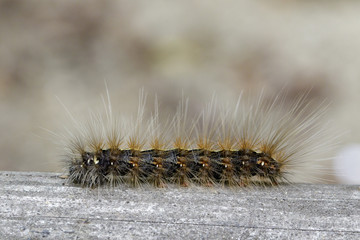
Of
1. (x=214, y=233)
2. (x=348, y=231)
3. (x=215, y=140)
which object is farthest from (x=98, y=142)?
(x=348, y=231)

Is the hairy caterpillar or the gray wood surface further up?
the hairy caterpillar

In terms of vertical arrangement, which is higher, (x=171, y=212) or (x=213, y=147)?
(x=213, y=147)

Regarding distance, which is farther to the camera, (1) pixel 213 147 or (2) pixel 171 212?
(1) pixel 213 147

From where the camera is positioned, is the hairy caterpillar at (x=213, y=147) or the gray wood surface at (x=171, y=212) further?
the hairy caterpillar at (x=213, y=147)

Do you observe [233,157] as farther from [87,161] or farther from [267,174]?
[87,161]

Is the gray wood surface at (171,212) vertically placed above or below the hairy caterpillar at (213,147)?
below
